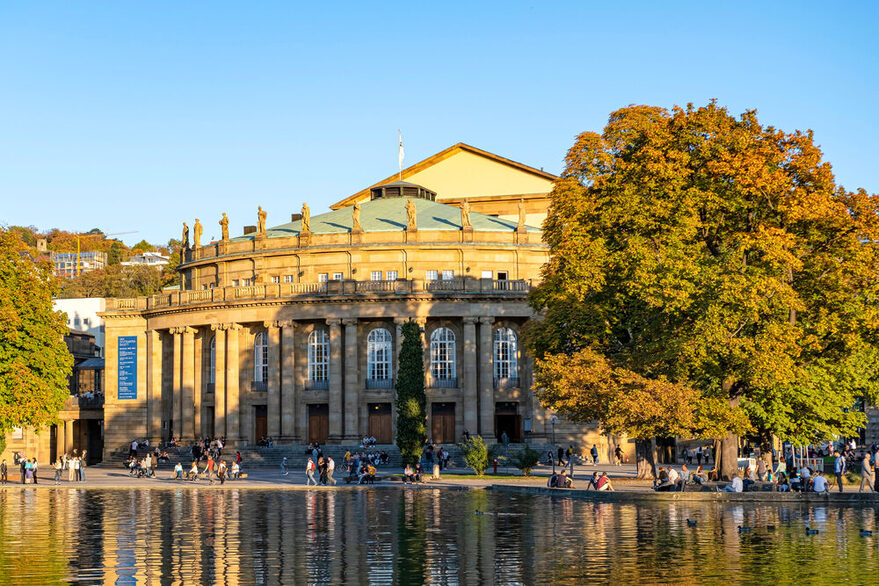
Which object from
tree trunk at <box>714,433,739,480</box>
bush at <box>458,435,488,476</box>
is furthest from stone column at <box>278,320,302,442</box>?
tree trunk at <box>714,433,739,480</box>

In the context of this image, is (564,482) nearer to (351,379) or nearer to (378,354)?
(351,379)

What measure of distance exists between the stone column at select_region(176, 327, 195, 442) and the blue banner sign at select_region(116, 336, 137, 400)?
19.5 feet

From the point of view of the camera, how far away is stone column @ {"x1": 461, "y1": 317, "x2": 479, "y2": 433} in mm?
80312

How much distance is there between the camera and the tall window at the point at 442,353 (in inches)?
3263

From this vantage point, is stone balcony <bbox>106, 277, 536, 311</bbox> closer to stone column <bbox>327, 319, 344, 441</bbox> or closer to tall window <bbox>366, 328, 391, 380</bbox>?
stone column <bbox>327, 319, 344, 441</bbox>

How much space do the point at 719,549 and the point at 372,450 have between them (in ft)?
165

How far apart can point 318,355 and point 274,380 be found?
389 centimetres

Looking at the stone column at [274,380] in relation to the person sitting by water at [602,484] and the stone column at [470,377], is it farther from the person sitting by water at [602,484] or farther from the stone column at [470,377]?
the person sitting by water at [602,484]

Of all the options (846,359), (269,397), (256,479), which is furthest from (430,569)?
(269,397)

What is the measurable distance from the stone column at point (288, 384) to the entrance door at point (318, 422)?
46.6 inches

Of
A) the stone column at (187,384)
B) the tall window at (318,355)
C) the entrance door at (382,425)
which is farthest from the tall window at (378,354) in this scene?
the stone column at (187,384)

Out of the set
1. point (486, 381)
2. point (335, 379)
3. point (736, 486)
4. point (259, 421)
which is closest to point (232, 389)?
point (259, 421)

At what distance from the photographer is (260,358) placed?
84625 mm

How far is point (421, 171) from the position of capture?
110312 millimetres
